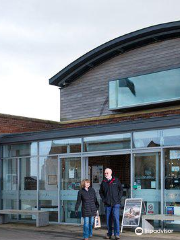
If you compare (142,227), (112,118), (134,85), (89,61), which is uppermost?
(89,61)

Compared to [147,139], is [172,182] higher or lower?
lower

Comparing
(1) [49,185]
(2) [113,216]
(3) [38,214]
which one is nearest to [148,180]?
(2) [113,216]

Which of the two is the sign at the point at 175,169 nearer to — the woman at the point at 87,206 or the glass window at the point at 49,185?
the woman at the point at 87,206

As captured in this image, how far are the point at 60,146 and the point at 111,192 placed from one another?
457 centimetres

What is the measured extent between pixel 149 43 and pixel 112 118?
3318mm

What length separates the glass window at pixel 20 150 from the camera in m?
17.0

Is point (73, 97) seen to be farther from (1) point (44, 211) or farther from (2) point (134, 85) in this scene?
(1) point (44, 211)

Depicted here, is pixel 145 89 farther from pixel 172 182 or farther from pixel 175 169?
pixel 172 182

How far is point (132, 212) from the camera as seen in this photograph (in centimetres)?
1335

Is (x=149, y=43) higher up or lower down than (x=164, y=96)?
higher up

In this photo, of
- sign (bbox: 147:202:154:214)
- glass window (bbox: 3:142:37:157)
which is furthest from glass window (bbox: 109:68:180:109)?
sign (bbox: 147:202:154:214)

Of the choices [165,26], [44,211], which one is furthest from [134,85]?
[44,211]

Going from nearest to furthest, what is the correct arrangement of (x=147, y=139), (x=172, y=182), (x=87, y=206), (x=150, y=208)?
1. (x=87, y=206)
2. (x=172, y=182)
3. (x=150, y=208)
4. (x=147, y=139)

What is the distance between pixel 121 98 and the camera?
61.3ft
